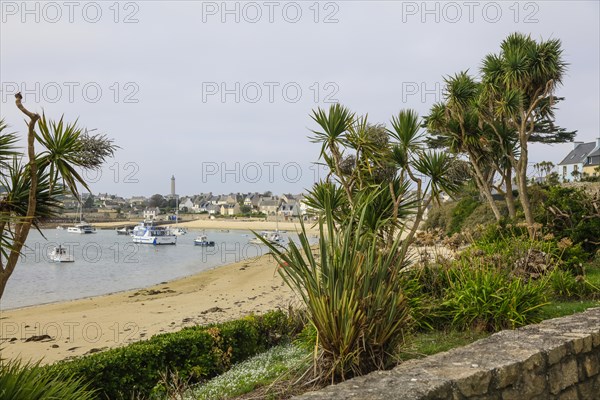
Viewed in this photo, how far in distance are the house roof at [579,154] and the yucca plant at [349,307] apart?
61.6 meters

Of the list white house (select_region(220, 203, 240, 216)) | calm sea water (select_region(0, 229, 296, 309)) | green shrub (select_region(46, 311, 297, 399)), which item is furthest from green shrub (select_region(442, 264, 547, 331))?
white house (select_region(220, 203, 240, 216))

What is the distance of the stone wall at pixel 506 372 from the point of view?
139 inches

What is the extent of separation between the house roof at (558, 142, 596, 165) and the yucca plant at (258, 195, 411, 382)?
61642mm

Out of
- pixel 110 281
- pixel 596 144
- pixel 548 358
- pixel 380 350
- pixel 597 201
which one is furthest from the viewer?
A: pixel 596 144

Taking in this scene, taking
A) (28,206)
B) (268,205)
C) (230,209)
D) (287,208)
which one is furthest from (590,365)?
(230,209)

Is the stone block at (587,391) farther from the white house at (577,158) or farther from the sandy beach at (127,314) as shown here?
the white house at (577,158)

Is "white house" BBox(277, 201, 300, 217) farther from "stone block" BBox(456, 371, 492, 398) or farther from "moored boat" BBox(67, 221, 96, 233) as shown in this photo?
"stone block" BBox(456, 371, 492, 398)

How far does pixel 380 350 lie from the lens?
201 inches

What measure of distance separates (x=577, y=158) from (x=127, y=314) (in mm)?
57000

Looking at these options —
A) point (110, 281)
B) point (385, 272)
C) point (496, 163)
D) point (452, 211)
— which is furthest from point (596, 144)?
point (385, 272)

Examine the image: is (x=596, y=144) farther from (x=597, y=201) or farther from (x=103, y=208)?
(x=103, y=208)

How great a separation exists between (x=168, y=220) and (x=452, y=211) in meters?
104

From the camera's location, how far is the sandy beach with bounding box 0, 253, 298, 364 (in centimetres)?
1422

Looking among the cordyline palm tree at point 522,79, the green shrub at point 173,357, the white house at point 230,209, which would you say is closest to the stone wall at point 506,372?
the green shrub at point 173,357
